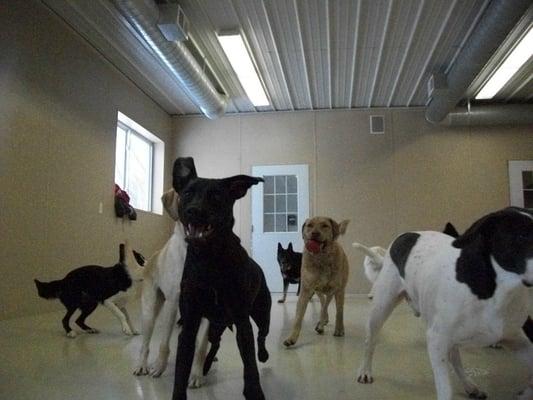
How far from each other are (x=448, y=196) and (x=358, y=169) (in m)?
1.83

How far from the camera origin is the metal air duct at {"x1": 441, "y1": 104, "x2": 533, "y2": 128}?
8141mm

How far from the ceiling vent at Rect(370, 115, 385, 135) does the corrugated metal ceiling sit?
0.48 metres

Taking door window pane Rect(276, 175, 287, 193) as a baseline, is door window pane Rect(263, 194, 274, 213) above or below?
below

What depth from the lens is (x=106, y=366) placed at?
8.94 feet

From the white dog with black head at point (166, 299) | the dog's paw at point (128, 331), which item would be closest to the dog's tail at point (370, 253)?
the white dog with black head at point (166, 299)

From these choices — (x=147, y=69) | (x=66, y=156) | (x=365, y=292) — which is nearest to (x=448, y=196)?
(x=365, y=292)

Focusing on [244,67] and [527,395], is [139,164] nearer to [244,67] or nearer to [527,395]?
[244,67]

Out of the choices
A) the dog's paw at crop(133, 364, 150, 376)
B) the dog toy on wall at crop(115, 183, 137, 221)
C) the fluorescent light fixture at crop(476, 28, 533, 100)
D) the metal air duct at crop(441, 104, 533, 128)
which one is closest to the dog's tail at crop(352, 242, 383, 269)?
the dog's paw at crop(133, 364, 150, 376)

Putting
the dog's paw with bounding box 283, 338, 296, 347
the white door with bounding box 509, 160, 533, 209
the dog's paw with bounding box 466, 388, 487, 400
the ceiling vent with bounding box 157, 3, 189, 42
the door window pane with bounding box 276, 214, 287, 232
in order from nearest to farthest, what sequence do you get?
the dog's paw with bounding box 466, 388, 487, 400 < the dog's paw with bounding box 283, 338, 296, 347 < the ceiling vent with bounding box 157, 3, 189, 42 < the white door with bounding box 509, 160, 533, 209 < the door window pane with bounding box 276, 214, 287, 232

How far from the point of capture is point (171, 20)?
4961 mm

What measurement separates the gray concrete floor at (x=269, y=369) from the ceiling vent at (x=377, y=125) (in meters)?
5.58

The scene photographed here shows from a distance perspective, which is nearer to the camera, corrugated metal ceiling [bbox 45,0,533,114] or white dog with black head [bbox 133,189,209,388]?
white dog with black head [bbox 133,189,209,388]

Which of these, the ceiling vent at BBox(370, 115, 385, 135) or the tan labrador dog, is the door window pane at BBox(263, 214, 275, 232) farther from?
the tan labrador dog

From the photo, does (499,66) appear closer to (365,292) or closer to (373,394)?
(365,292)
